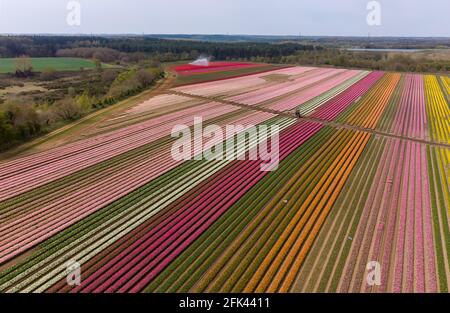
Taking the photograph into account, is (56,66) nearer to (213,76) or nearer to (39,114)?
(213,76)

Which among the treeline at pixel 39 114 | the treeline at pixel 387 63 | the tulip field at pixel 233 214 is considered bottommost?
the tulip field at pixel 233 214

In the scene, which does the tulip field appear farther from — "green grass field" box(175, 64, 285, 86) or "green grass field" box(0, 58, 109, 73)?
"green grass field" box(0, 58, 109, 73)

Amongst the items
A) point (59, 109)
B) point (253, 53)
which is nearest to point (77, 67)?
point (253, 53)

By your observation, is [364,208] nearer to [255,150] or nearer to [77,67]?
[255,150]

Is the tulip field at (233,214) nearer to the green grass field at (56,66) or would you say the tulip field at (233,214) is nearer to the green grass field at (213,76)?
the green grass field at (213,76)

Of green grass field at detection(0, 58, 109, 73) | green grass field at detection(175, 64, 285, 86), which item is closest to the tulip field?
green grass field at detection(175, 64, 285, 86)

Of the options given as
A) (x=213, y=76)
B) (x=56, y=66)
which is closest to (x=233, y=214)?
(x=213, y=76)

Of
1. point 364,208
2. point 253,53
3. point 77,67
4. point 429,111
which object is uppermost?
point 253,53

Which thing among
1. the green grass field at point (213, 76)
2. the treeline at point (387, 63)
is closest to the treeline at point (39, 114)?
the green grass field at point (213, 76)
